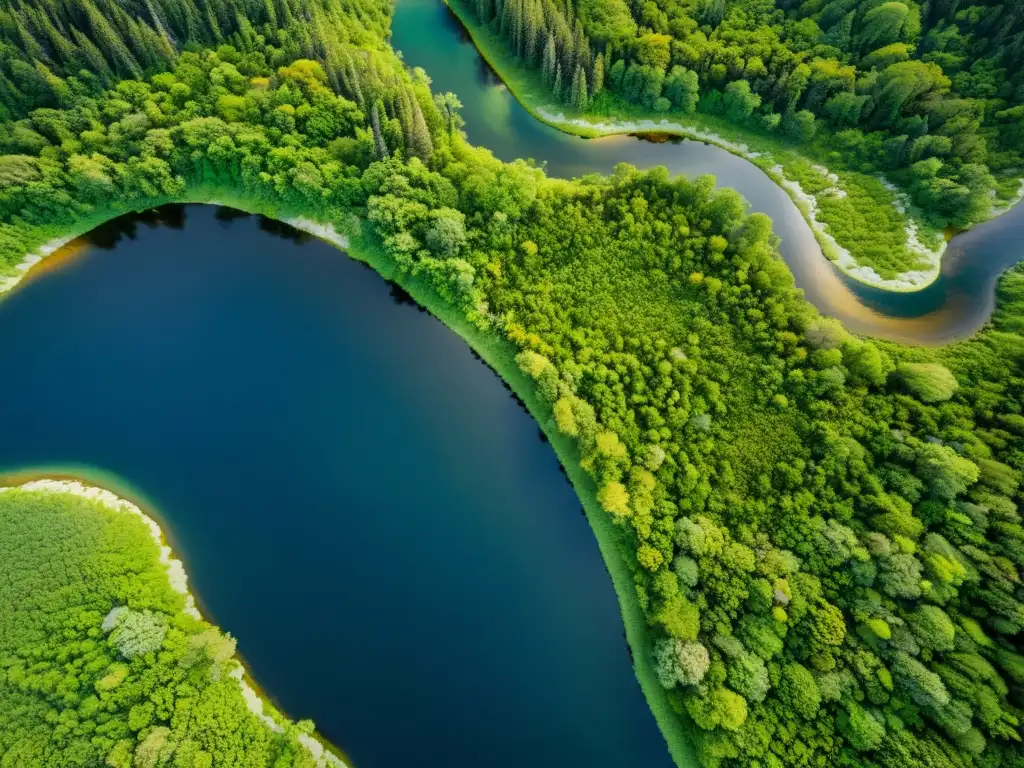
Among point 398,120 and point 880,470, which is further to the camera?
point 398,120

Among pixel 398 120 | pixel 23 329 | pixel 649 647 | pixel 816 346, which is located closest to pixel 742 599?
pixel 649 647

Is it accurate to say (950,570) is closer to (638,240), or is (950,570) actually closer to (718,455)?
(718,455)

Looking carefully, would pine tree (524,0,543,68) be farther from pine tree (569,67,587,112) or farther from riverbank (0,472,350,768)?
riverbank (0,472,350,768)

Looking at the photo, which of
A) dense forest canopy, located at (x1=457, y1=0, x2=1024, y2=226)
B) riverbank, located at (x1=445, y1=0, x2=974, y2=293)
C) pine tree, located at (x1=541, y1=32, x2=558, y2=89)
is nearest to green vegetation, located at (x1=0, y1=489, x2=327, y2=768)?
riverbank, located at (x1=445, y1=0, x2=974, y2=293)

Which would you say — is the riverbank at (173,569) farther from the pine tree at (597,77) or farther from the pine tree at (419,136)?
the pine tree at (597,77)

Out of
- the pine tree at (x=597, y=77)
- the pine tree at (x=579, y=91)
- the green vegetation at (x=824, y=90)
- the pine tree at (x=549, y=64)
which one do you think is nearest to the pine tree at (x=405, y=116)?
the green vegetation at (x=824, y=90)

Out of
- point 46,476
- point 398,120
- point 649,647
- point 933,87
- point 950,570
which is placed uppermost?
point 933,87
